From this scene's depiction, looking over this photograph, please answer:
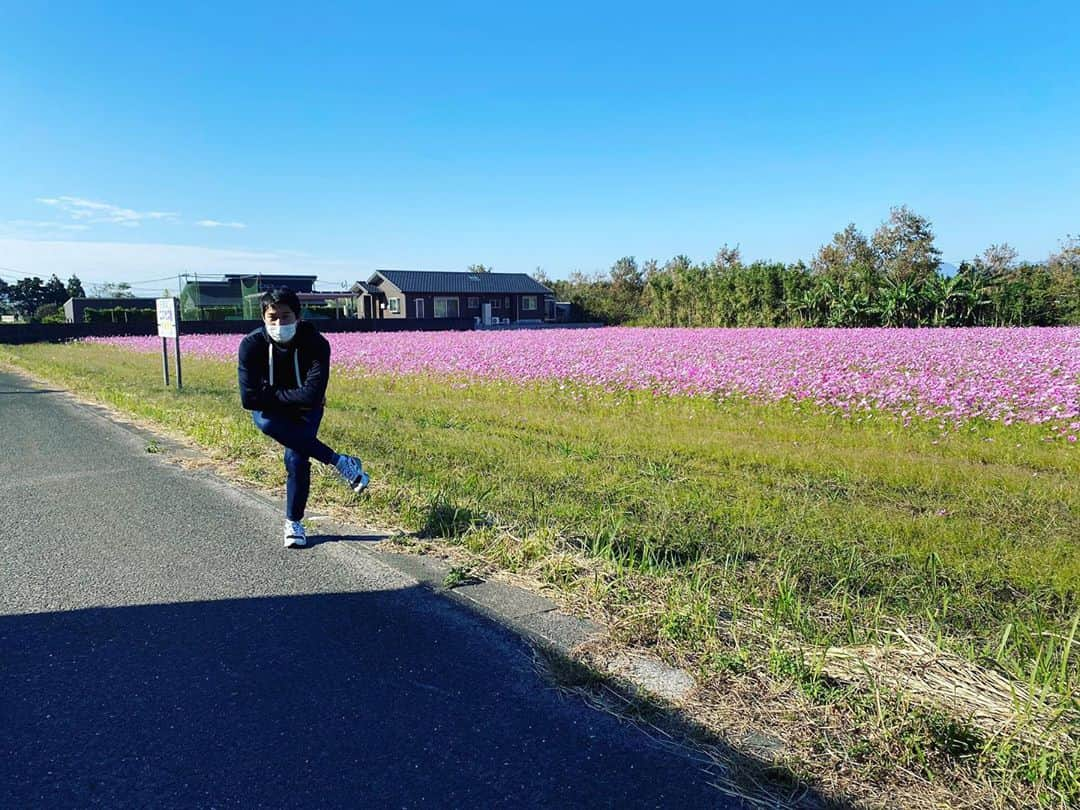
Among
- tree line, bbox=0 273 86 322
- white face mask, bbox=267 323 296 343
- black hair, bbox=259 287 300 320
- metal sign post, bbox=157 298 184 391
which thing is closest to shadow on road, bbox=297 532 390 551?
white face mask, bbox=267 323 296 343

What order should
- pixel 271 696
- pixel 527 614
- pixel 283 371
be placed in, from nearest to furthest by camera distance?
pixel 271 696 < pixel 527 614 < pixel 283 371

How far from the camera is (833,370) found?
11703 mm

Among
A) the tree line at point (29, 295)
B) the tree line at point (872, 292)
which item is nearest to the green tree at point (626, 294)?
the tree line at point (872, 292)

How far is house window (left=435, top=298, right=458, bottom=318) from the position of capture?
183 ft

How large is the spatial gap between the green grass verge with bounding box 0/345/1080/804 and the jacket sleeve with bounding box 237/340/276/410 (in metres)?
1.25

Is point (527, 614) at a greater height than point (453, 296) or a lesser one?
lesser

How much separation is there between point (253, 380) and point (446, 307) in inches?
2063

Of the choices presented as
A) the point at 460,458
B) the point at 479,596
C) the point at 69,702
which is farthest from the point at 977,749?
the point at 460,458

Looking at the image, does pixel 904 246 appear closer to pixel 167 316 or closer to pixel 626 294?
pixel 626 294

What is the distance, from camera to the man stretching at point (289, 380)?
463 cm

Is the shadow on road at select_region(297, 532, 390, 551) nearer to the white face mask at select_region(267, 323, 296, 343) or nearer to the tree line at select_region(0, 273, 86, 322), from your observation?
the white face mask at select_region(267, 323, 296, 343)

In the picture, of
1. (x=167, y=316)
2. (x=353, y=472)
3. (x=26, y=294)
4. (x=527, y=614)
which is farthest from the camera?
(x=26, y=294)

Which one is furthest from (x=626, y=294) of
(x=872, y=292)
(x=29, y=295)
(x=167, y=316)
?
(x=29, y=295)

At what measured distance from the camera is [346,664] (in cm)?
318
